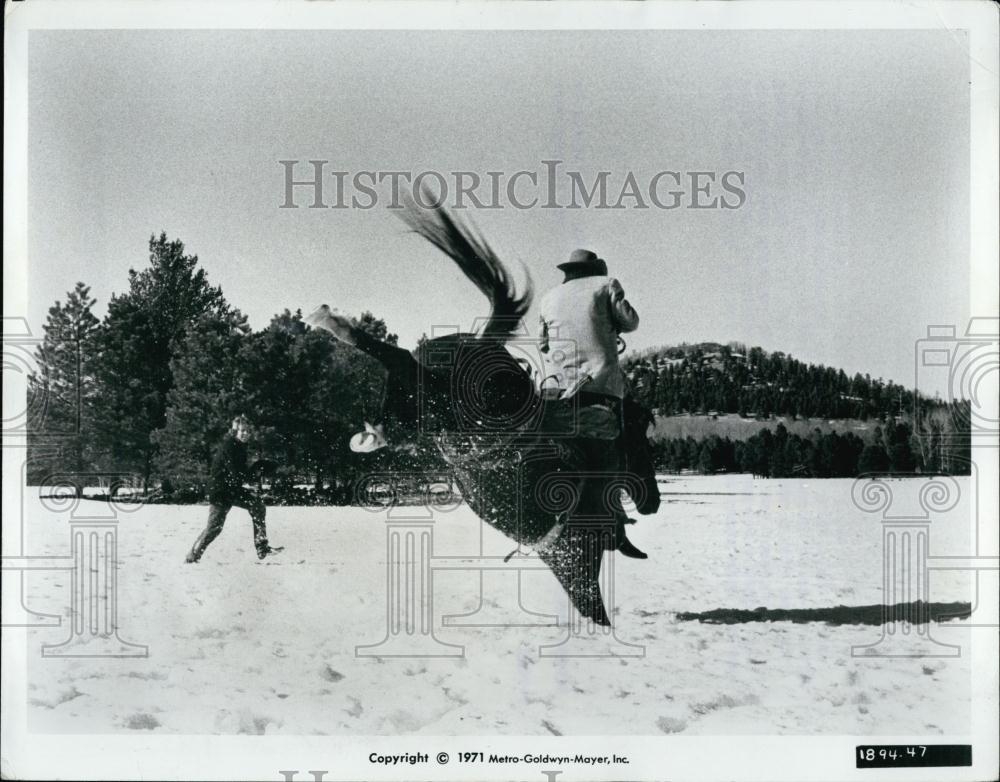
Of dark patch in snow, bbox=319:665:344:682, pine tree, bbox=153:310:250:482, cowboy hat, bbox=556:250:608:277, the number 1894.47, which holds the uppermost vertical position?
cowboy hat, bbox=556:250:608:277

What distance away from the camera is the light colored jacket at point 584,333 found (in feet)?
10.1

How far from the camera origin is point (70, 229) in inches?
123

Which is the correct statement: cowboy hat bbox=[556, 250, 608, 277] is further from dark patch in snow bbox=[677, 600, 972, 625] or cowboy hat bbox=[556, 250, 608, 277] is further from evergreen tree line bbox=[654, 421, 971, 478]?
dark patch in snow bbox=[677, 600, 972, 625]

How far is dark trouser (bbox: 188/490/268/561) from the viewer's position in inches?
122

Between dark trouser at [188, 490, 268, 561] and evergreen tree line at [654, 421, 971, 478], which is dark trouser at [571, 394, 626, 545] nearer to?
evergreen tree line at [654, 421, 971, 478]

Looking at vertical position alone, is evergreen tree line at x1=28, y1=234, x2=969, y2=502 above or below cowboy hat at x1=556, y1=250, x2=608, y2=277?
below

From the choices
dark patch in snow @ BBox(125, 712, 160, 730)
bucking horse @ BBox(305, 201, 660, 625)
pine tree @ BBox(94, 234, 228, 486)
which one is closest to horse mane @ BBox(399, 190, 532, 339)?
bucking horse @ BBox(305, 201, 660, 625)

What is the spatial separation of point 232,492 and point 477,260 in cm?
127

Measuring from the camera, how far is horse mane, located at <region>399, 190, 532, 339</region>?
309cm

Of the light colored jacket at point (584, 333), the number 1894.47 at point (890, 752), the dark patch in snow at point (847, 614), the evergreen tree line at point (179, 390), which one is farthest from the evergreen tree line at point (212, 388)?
the number 1894.47 at point (890, 752)

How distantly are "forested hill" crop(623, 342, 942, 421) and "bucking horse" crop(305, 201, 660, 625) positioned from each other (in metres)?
0.14

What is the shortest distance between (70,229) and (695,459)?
251 centimetres

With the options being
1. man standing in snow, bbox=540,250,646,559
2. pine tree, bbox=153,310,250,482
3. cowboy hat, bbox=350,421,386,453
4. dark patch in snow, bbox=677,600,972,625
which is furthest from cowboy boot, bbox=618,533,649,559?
pine tree, bbox=153,310,250,482

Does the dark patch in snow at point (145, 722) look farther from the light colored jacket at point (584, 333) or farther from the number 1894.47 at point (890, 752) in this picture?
the number 1894.47 at point (890, 752)
